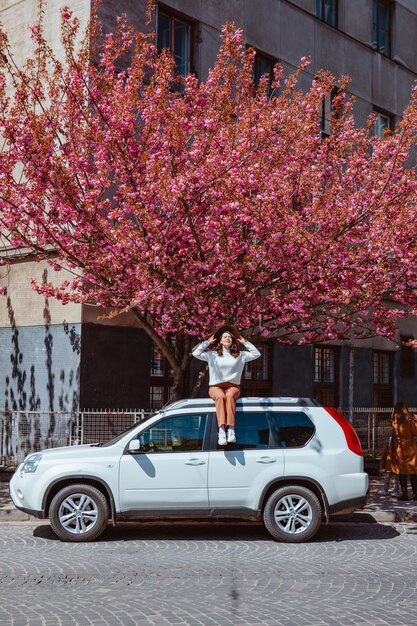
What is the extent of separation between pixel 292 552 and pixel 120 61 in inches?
473

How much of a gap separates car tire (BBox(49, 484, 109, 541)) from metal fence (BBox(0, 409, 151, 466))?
6.08m

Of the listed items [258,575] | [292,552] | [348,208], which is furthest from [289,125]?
[258,575]

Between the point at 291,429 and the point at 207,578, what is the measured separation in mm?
3002

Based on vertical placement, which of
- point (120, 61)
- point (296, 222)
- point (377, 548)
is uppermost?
point (120, 61)

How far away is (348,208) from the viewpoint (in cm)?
1464

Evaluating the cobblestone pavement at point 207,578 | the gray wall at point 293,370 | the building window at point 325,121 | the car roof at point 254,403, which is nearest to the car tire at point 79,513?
the cobblestone pavement at point 207,578

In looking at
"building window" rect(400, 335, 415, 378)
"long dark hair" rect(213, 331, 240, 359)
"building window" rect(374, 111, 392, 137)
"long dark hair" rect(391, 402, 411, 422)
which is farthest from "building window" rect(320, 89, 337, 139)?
"long dark hair" rect(213, 331, 240, 359)

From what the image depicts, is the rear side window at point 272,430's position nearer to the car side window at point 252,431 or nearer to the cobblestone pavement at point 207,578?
the car side window at point 252,431

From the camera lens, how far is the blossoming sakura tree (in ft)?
45.1

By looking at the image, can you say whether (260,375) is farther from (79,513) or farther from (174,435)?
(79,513)

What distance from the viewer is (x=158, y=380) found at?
19.4 m

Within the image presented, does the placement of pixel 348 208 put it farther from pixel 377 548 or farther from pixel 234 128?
pixel 377 548

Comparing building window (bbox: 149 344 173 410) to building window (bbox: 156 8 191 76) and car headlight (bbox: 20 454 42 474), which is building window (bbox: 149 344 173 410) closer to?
building window (bbox: 156 8 191 76)

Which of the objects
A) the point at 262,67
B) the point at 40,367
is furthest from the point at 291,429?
the point at 262,67
